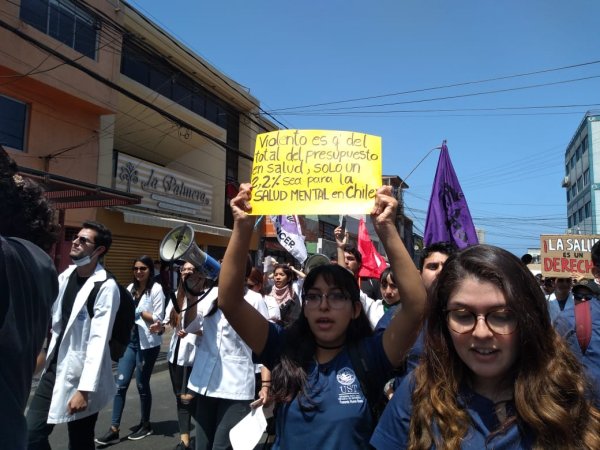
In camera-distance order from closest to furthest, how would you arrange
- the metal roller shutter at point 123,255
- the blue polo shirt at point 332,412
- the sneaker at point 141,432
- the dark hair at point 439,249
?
the blue polo shirt at point 332,412 < the dark hair at point 439,249 < the sneaker at point 141,432 < the metal roller shutter at point 123,255

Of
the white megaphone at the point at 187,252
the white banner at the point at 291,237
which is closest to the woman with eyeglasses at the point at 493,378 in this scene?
the white megaphone at the point at 187,252

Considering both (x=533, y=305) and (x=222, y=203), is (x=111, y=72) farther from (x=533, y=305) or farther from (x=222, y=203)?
(x=533, y=305)

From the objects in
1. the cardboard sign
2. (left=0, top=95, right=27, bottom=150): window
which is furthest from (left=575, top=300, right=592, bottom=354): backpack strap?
(left=0, top=95, right=27, bottom=150): window

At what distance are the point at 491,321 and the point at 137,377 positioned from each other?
4.86 metres

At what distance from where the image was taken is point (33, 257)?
1.54 meters

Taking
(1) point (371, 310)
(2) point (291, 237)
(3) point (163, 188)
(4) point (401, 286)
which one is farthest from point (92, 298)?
(3) point (163, 188)

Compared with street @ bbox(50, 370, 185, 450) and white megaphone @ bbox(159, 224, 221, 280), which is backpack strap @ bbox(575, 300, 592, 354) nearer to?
white megaphone @ bbox(159, 224, 221, 280)

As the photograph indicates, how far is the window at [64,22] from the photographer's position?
11.3m

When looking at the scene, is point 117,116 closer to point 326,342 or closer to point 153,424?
point 153,424

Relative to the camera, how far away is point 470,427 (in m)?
1.38

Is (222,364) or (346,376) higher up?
(346,376)

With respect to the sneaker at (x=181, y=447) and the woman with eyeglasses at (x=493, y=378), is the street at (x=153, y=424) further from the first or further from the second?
the woman with eyeglasses at (x=493, y=378)

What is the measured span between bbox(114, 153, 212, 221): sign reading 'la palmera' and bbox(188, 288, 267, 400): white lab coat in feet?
38.9

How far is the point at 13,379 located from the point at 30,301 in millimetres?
238
